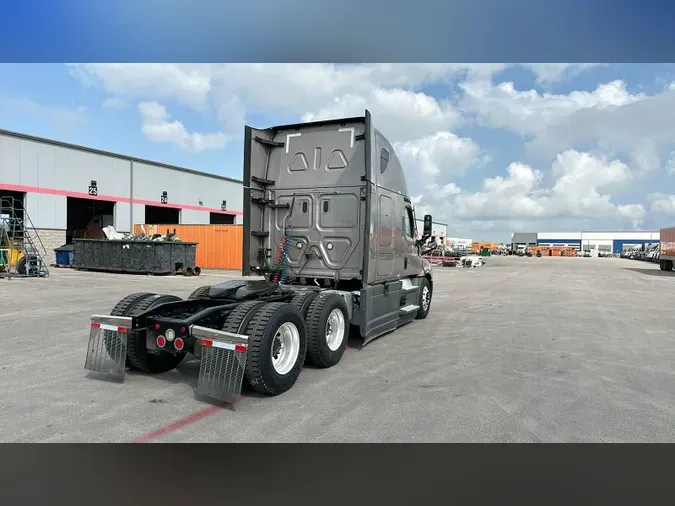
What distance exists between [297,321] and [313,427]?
153cm

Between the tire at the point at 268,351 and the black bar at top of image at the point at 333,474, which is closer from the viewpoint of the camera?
the black bar at top of image at the point at 333,474

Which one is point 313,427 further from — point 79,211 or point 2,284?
point 79,211

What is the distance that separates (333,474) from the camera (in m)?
3.46

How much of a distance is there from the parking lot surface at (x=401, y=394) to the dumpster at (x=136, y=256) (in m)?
14.1

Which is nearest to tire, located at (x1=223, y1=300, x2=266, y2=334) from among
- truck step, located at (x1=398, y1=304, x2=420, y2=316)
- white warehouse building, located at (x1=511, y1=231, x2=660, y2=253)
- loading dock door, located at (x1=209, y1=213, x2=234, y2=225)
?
truck step, located at (x1=398, y1=304, x2=420, y2=316)

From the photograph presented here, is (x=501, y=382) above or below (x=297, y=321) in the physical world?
below

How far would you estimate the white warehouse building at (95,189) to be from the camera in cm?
2722

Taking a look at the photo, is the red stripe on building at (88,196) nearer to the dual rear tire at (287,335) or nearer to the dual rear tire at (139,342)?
the dual rear tire at (139,342)

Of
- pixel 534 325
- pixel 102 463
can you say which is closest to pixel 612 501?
pixel 102 463

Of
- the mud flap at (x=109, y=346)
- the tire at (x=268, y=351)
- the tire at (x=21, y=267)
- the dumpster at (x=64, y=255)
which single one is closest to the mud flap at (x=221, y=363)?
the tire at (x=268, y=351)

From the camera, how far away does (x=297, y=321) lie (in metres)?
5.55

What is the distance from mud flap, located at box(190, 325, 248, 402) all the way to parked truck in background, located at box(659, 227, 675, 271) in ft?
134

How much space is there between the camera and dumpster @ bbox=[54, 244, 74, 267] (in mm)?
27516

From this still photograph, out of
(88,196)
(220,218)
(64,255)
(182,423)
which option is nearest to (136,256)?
(64,255)
